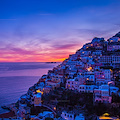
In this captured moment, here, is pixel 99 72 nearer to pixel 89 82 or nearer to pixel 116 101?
pixel 89 82

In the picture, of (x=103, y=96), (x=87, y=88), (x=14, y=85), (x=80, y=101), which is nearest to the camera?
(x=103, y=96)

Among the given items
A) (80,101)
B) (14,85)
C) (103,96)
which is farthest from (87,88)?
(14,85)

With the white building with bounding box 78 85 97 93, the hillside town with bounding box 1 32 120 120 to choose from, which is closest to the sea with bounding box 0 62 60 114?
the hillside town with bounding box 1 32 120 120

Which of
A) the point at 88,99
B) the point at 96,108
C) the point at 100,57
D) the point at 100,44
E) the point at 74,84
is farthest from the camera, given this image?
the point at 100,44

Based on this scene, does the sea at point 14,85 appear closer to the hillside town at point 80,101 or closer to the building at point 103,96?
the hillside town at point 80,101

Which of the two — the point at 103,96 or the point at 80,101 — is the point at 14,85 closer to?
the point at 80,101

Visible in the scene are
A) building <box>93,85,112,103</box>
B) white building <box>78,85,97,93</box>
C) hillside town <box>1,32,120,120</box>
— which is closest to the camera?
hillside town <box>1,32,120,120</box>

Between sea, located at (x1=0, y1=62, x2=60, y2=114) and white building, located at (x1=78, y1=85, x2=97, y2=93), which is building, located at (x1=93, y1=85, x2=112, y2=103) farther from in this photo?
sea, located at (x1=0, y1=62, x2=60, y2=114)

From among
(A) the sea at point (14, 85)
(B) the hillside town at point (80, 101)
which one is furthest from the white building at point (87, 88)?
(A) the sea at point (14, 85)

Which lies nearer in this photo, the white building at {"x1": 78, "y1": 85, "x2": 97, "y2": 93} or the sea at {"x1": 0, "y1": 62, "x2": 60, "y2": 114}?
the white building at {"x1": 78, "y1": 85, "x2": 97, "y2": 93}

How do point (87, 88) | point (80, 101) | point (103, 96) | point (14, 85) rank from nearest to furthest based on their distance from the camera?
point (103, 96) < point (80, 101) < point (87, 88) < point (14, 85)

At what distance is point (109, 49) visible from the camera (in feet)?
139

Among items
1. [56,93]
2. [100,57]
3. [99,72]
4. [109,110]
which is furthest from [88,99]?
[100,57]

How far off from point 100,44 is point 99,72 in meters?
23.4
